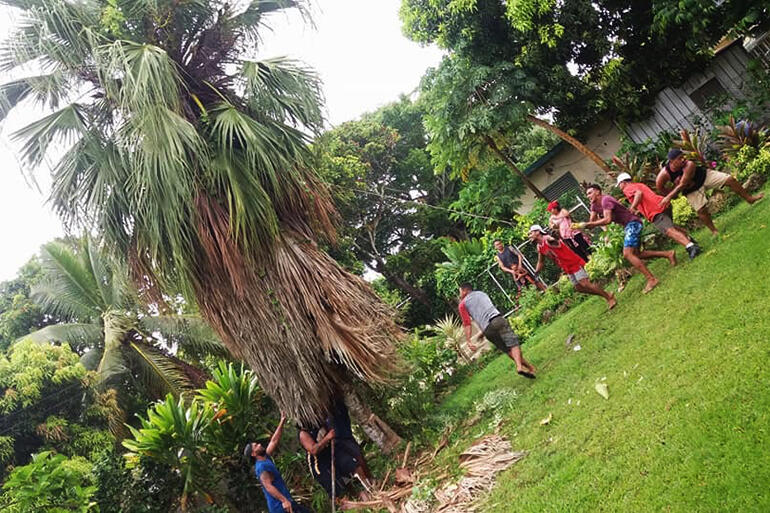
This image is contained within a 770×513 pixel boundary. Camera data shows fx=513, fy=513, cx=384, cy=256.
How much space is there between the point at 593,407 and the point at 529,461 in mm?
750

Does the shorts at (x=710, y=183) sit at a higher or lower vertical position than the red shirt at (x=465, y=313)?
lower

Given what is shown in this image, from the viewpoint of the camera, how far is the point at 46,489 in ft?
20.0

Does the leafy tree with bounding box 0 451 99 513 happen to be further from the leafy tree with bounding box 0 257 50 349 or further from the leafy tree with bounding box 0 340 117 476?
the leafy tree with bounding box 0 257 50 349

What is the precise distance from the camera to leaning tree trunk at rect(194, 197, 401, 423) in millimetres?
6105

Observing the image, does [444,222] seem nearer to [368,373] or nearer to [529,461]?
[368,373]

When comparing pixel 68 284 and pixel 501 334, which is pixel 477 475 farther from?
pixel 68 284

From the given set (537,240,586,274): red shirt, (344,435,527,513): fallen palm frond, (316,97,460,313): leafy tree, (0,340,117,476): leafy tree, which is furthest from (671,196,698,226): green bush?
(316,97,460,313): leafy tree

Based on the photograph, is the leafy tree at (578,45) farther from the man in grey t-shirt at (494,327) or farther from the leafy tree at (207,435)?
the leafy tree at (207,435)

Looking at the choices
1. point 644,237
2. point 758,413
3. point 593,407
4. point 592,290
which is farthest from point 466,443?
point 644,237

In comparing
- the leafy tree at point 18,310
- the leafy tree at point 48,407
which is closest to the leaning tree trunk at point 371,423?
the leafy tree at point 48,407

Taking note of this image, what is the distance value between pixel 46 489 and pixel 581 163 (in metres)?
14.5

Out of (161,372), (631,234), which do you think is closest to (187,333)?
(161,372)

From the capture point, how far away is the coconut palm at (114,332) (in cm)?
1296

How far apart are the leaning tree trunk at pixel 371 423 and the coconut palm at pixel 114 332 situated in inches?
290
